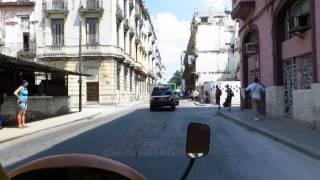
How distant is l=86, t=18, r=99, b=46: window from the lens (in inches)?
2264

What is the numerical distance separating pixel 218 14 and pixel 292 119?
87665 millimetres

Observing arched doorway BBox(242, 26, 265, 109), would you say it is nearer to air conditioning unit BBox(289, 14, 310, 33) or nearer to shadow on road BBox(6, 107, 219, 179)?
air conditioning unit BBox(289, 14, 310, 33)

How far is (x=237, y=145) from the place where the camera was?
49.7 feet

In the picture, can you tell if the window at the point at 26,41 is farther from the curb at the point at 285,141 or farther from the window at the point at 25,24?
the curb at the point at 285,141

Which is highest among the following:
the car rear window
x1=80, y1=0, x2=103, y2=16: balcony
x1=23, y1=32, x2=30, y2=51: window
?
x1=80, y1=0, x2=103, y2=16: balcony

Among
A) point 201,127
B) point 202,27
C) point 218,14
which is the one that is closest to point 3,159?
point 201,127

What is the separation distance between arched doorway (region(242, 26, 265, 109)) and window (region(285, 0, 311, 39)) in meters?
6.23

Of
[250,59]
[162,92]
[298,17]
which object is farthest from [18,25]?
[298,17]

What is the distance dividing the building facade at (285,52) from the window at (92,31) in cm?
2632

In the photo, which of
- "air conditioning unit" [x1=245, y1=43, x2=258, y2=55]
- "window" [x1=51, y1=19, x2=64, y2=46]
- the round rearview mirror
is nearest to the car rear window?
"air conditioning unit" [x1=245, y1=43, x2=258, y2=55]

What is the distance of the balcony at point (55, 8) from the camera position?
57.9 m

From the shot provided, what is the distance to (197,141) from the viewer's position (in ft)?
12.5

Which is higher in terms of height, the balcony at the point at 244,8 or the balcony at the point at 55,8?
the balcony at the point at 55,8

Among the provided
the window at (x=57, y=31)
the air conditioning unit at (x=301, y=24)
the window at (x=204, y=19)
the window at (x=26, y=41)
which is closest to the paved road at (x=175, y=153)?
the air conditioning unit at (x=301, y=24)
